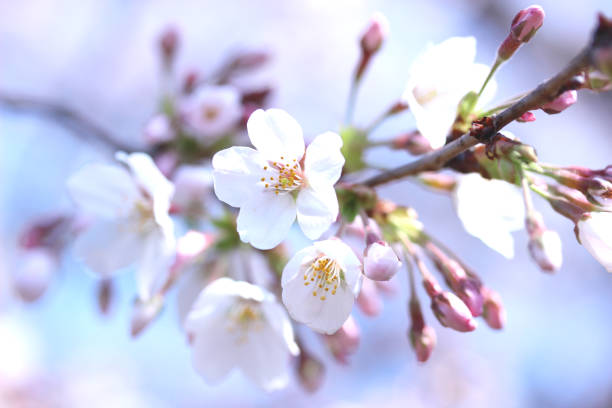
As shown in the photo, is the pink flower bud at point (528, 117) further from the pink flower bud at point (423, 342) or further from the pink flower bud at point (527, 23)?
the pink flower bud at point (423, 342)

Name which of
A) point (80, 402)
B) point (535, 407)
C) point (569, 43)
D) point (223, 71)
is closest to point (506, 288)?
point (535, 407)

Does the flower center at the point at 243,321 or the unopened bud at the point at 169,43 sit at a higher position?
the unopened bud at the point at 169,43

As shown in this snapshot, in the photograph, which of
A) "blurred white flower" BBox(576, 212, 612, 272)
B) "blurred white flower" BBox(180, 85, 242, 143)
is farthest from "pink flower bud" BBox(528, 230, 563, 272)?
"blurred white flower" BBox(180, 85, 242, 143)

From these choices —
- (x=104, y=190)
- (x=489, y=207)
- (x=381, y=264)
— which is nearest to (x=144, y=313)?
(x=104, y=190)

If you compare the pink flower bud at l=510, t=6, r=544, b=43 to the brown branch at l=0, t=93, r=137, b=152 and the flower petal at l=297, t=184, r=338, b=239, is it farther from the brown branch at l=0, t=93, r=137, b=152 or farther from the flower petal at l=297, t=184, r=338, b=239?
the brown branch at l=0, t=93, r=137, b=152

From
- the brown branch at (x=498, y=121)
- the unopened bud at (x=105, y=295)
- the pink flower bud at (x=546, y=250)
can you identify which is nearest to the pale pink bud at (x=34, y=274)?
→ the unopened bud at (x=105, y=295)

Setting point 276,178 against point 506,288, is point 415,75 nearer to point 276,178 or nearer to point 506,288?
point 276,178
